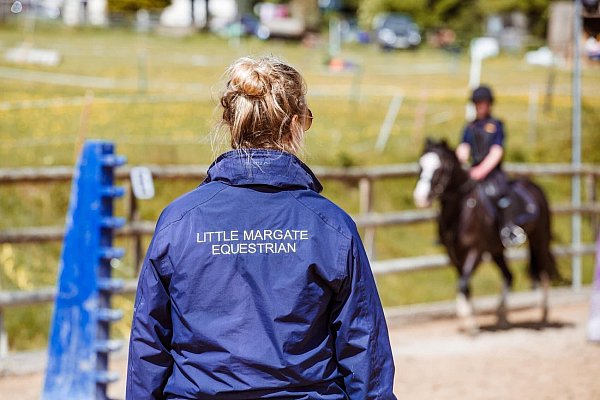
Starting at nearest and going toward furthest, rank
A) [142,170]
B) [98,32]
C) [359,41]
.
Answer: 1. [142,170]
2. [98,32]
3. [359,41]

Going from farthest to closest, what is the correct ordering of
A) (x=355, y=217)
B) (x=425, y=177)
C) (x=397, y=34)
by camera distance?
(x=397, y=34) < (x=355, y=217) < (x=425, y=177)

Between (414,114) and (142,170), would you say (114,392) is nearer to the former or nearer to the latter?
(142,170)

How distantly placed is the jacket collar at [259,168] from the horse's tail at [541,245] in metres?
8.63

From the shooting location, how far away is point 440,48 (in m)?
37.8

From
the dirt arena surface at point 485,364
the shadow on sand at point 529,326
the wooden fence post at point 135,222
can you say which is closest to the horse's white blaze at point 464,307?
the dirt arena surface at point 485,364

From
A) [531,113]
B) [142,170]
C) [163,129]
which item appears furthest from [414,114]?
[142,170]

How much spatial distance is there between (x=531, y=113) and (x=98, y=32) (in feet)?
37.2

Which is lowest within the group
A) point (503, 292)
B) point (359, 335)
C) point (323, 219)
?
point (503, 292)

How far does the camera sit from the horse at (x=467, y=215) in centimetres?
1017

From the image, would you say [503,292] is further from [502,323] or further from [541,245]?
[541,245]

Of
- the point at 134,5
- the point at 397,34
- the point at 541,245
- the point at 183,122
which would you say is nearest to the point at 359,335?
the point at 541,245

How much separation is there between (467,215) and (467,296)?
833mm

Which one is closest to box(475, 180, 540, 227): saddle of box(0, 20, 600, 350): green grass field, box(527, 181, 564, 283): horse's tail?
box(527, 181, 564, 283): horse's tail

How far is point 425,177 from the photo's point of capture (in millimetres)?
10078
